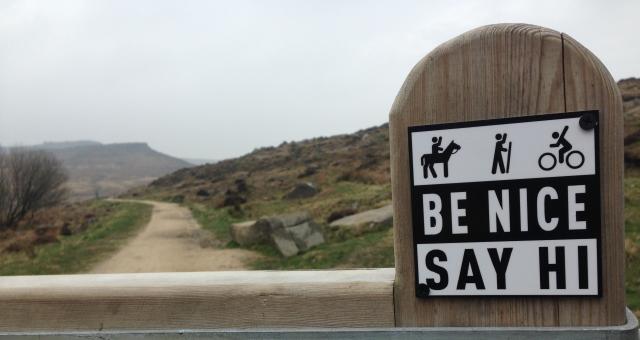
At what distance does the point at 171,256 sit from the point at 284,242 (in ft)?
10.4

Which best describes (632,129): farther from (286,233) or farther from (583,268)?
(583,268)

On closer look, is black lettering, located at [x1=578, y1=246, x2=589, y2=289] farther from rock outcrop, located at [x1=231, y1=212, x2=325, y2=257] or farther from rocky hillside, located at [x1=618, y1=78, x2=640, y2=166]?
rocky hillside, located at [x1=618, y1=78, x2=640, y2=166]

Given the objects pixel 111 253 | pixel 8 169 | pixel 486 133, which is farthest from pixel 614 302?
pixel 8 169

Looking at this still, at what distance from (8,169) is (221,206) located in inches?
459

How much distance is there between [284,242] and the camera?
1176 centimetres

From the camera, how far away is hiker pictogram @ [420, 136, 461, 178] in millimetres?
1537

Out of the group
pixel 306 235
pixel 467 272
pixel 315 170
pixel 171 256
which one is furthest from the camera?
pixel 315 170

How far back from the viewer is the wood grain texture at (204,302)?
1581 mm

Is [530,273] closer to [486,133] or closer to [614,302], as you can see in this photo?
[614,302]

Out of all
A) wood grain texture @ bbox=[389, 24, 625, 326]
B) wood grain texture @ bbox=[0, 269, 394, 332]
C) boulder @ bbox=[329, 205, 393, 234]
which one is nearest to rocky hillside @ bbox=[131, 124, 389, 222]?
boulder @ bbox=[329, 205, 393, 234]

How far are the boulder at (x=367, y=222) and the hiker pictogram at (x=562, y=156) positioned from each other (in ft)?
32.2

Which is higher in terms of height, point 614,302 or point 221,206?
point 614,302

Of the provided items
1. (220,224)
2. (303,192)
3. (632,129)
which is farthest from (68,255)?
(632,129)

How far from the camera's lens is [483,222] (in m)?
1.51
